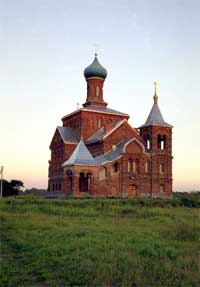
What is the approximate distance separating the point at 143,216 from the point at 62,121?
1096 inches

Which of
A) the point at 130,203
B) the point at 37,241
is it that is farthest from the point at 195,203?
the point at 37,241

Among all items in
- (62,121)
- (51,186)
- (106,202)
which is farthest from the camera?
(62,121)

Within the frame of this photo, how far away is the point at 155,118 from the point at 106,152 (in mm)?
6564

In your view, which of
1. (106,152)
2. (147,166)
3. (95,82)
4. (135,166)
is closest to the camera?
(135,166)

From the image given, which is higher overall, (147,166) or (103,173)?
(147,166)

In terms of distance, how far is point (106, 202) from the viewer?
25.8 meters

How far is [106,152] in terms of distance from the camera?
38.7 meters

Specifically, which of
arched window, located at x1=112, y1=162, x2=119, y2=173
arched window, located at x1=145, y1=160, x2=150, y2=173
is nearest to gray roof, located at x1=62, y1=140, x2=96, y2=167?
arched window, located at x1=112, y1=162, x2=119, y2=173

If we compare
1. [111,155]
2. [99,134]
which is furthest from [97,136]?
[111,155]

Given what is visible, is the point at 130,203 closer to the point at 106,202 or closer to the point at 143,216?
the point at 106,202

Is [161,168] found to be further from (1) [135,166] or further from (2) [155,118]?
(2) [155,118]

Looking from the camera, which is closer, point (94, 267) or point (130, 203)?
point (94, 267)

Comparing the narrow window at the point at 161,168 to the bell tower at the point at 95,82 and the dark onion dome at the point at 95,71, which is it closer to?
the bell tower at the point at 95,82

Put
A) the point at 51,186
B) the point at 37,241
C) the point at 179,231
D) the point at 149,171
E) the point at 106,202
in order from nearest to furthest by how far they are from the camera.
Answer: the point at 37,241
the point at 179,231
the point at 106,202
the point at 149,171
the point at 51,186
